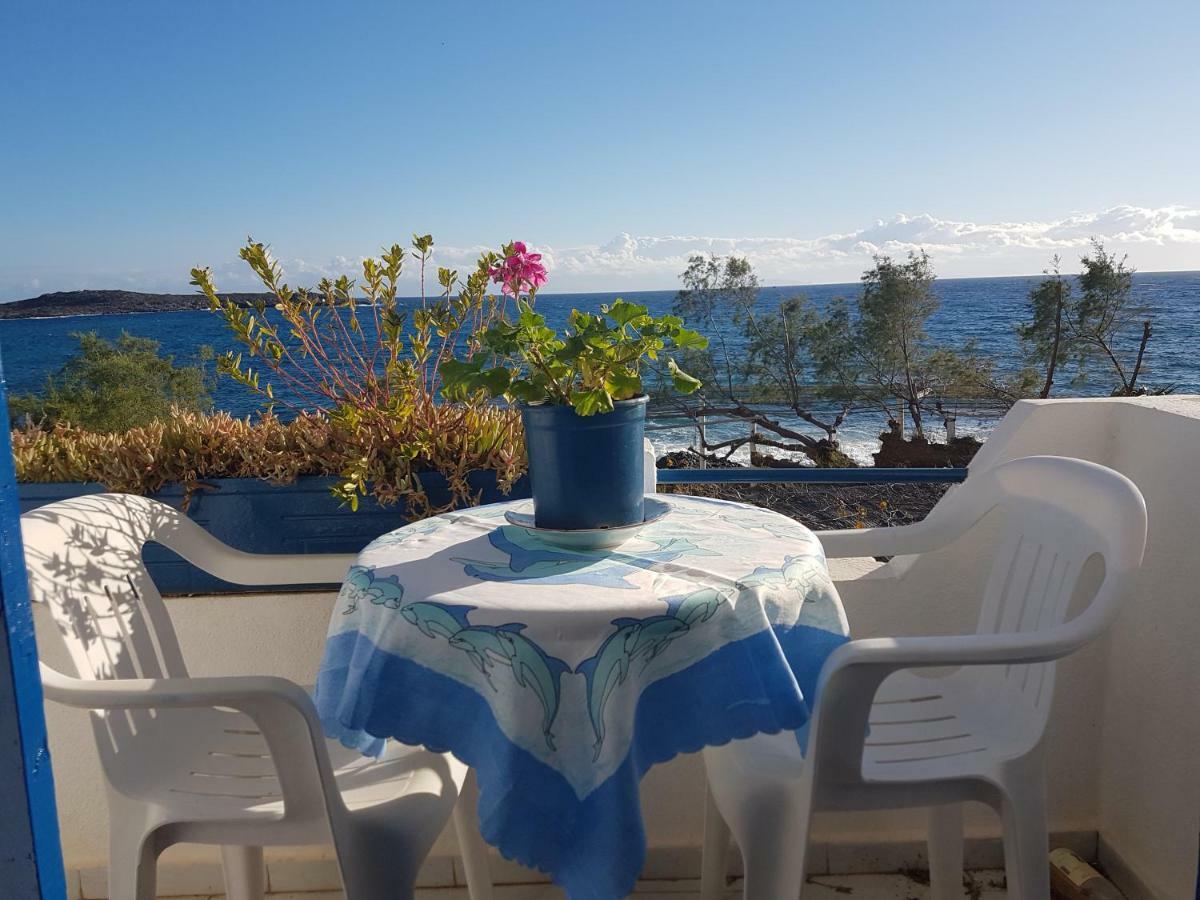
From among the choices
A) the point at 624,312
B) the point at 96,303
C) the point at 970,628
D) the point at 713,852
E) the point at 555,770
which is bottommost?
the point at 713,852

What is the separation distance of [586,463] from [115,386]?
21131mm

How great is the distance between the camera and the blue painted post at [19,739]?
1.95 feet

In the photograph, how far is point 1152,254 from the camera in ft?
50.0

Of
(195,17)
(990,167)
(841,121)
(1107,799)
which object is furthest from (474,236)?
(1107,799)

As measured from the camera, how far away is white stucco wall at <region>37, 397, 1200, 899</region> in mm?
1969

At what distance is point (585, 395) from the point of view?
49.5 inches

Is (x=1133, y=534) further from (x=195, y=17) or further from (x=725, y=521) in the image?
(x=195, y=17)

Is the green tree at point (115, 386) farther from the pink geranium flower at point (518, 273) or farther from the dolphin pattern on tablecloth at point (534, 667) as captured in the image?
the dolphin pattern on tablecloth at point (534, 667)

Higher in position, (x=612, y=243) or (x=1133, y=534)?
(x=612, y=243)

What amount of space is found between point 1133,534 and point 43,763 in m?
1.33

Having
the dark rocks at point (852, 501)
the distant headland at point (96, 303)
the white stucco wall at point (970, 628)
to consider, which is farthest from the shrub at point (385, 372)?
the distant headland at point (96, 303)

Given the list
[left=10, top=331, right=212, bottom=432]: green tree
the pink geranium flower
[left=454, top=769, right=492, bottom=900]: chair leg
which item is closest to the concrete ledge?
[left=454, top=769, right=492, bottom=900]: chair leg

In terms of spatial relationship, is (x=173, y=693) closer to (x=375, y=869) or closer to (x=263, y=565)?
(x=375, y=869)

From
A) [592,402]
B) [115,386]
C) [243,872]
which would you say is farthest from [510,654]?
[115,386]
